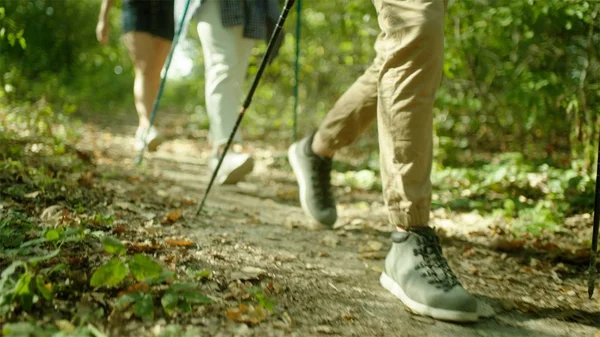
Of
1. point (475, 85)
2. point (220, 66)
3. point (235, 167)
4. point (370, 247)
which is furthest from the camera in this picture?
point (475, 85)

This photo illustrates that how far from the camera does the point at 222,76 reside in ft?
10.6

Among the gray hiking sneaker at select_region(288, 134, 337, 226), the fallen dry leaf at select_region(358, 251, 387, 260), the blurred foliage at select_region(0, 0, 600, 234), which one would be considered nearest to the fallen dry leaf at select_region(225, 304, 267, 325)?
the fallen dry leaf at select_region(358, 251, 387, 260)

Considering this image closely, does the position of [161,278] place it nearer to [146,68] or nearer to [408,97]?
[408,97]

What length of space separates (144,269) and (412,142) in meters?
1.04

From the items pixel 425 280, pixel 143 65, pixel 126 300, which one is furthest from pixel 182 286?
pixel 143 65

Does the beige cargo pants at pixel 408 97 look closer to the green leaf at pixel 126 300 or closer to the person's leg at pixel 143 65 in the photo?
the green leaf at pixel 126 300

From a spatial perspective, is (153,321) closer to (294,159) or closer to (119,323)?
(119,323)

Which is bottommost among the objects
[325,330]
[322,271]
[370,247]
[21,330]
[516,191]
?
[516,191]

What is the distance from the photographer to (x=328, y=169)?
2.74 m

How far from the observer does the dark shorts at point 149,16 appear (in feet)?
12.3

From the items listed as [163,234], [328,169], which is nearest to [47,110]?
[163,234]

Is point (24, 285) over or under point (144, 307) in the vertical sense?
over

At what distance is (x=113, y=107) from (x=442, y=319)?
879 cm

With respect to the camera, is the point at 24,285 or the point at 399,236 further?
the point at 399,236
